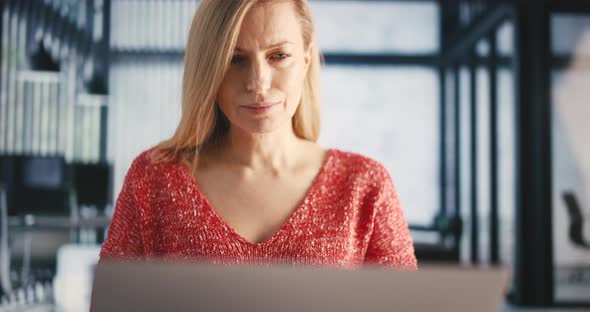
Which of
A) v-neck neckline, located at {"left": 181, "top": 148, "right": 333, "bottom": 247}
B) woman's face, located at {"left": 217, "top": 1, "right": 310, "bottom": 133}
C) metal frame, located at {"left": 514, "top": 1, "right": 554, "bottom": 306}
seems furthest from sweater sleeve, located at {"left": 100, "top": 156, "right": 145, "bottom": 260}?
metal frame, located at {"left": 514, "top": 1, "right": 554, "bottom": 306}

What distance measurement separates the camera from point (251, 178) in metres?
1.26

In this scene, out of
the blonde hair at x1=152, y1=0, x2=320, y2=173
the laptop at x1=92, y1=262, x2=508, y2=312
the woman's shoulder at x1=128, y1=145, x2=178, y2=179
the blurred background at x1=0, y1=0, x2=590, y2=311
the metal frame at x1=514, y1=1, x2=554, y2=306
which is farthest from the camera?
the metal frame at x1=514, y1=1, x2=554, y2=306

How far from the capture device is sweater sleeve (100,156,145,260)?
44.0 inches

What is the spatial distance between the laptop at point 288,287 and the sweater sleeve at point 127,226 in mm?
522

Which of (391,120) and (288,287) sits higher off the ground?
(391,120)

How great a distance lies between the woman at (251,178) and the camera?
1127 millimetres

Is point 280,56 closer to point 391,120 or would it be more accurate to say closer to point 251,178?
point 251,178

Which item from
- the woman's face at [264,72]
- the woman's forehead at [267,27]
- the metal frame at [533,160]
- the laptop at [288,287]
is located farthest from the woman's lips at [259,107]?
the metal frame at [533,160]

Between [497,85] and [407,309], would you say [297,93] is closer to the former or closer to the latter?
[407,309]

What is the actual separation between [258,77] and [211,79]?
0.29 feet

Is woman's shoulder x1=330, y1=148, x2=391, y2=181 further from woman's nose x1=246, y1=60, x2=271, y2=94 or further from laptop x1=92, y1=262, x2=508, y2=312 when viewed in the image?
laptop x1=92, y1=262, x2=508, y2=312

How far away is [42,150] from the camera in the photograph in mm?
6738

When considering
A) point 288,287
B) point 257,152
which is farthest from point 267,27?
point 288,287

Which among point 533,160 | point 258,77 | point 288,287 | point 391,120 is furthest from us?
point 391,120
